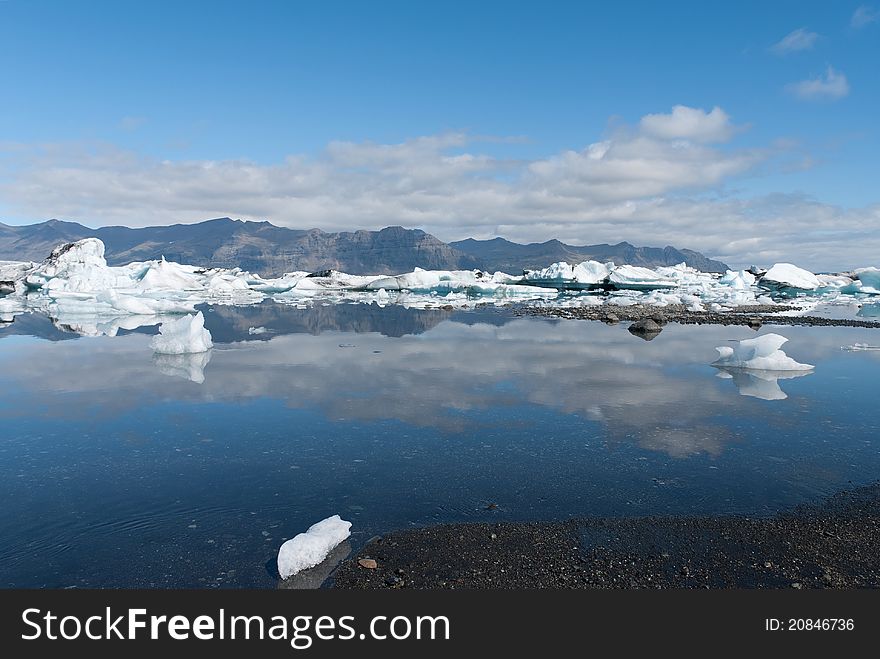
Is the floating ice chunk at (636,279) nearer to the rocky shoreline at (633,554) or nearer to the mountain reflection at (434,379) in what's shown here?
the mountain reflection at (434,379)

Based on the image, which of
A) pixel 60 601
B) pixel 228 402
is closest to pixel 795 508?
pixel 60 601

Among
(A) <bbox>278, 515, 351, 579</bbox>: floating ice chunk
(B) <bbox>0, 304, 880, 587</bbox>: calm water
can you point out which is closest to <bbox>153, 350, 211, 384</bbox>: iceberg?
(B) <bbox>0, 304, 880, 587</bbox>: calm water

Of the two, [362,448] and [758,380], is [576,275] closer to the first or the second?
[758,380]

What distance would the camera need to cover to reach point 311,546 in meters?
5.66

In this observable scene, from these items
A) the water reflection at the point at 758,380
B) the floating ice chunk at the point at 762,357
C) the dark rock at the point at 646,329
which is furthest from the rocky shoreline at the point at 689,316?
the water reflection at the point at 758,380

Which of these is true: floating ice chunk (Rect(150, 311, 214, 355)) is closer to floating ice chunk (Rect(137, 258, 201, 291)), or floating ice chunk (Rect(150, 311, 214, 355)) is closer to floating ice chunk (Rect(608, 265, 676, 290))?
floating ice chunk (Rect(137, 258, 201, 291))

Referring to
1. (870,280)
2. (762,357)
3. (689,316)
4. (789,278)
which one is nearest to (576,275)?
(789,278)

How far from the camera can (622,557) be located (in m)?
5.76

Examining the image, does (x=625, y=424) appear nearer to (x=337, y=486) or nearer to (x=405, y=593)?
(x=337, y=486)

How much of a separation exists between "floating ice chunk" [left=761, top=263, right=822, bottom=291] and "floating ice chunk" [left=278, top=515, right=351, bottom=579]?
267 ft

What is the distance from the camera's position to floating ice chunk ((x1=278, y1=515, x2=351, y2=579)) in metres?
5.45

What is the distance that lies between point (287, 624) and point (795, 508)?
257 inches

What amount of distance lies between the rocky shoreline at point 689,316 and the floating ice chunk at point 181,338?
2296 cm

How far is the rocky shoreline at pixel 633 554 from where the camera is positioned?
17.5 ft
